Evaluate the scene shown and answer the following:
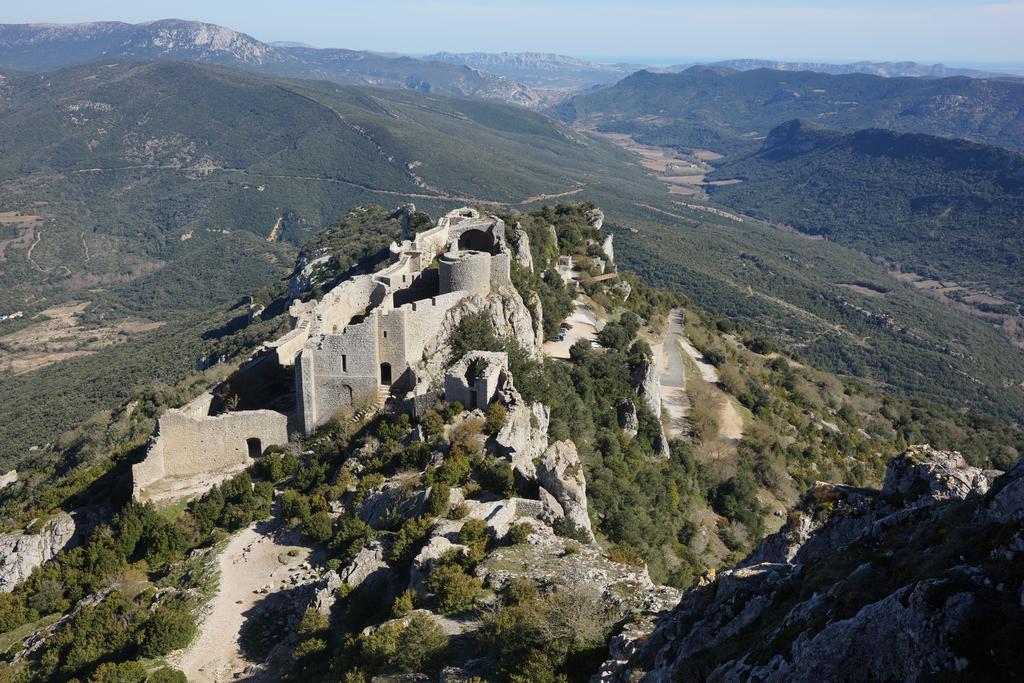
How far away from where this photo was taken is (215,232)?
150m

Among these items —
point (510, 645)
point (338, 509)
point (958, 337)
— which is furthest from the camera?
point (958, 337)

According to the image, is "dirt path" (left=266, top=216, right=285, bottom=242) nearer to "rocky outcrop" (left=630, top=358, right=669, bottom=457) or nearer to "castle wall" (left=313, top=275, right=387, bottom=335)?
"rocky outcrop" (left=630, top=358, right=669, bottom=457)

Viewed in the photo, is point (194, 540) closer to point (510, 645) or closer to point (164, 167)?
point (510, 645)

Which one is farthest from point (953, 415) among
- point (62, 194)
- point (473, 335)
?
point (62, 194)

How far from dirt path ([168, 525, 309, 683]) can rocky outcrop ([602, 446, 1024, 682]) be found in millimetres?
10344

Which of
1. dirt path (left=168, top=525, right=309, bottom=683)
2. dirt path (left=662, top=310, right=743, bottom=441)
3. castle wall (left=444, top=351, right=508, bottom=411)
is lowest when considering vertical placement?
dirt path (left=662, top=310, right=743, bottom=441)

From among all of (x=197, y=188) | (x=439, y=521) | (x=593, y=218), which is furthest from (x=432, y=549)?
(x=197, y=188)

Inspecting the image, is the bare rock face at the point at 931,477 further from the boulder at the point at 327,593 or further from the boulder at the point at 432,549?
the boulder at the point at 327,593

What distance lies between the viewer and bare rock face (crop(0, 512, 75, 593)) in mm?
22469

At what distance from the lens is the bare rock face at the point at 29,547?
22.5m

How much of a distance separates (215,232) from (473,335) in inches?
5415

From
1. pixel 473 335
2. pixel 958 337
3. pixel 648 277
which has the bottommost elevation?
pixel 958 337

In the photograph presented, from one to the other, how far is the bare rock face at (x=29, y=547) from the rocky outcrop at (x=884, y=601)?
64.2ft

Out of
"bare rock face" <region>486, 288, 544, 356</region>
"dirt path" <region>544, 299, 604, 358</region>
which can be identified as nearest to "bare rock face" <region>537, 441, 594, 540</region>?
"bare rock face" <region>486, 288, 544, 356</region>
